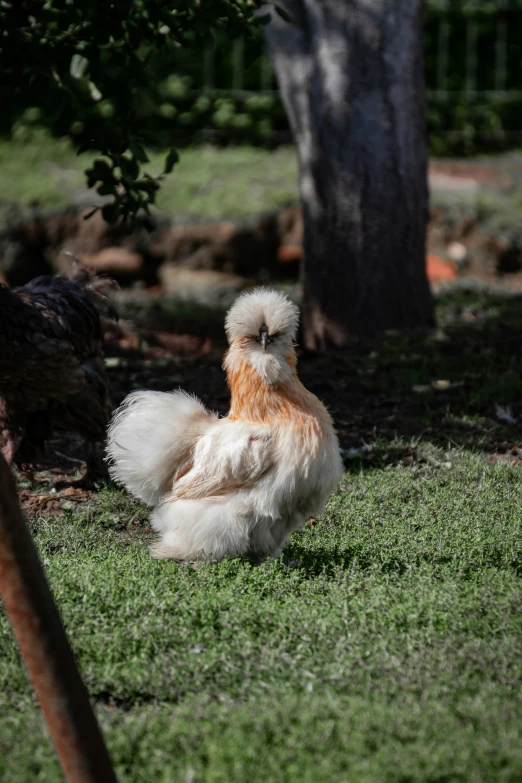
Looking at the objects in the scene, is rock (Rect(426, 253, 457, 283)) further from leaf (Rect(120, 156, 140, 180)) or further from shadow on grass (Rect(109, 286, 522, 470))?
leaf (Rect(120, 156, 140, 180))

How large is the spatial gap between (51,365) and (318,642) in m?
2.71

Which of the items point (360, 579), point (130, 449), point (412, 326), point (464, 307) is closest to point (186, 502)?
point (130, 449)

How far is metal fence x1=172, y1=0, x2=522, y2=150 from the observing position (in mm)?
14734

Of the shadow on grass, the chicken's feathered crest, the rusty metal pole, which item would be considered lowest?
the shadow on grass

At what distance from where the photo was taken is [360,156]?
29.4 ft

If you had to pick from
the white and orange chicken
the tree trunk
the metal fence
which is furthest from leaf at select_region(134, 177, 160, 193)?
the metal fence

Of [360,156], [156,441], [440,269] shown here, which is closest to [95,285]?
[156,441]

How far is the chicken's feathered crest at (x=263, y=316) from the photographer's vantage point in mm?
4566

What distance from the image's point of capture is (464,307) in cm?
1069

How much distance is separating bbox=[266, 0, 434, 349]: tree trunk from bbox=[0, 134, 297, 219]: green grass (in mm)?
3670

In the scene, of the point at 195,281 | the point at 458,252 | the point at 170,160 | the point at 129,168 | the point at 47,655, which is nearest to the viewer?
the point at 47,655

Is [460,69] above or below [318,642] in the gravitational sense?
above

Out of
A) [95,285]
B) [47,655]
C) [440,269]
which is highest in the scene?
[95,285]

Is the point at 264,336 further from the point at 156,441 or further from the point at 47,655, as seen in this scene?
the point at 47,655
